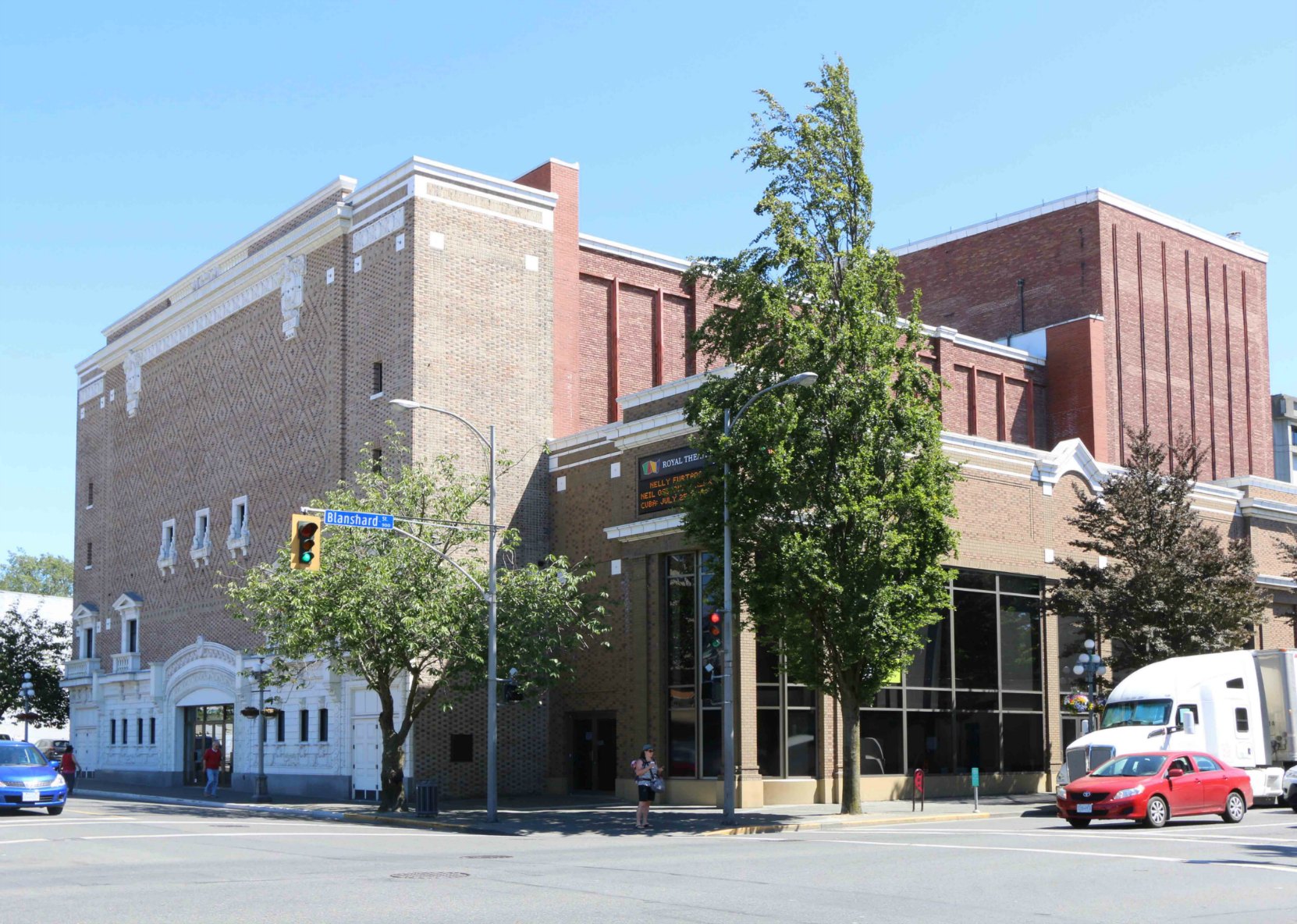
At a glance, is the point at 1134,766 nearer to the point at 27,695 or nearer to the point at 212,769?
the point at 212,769

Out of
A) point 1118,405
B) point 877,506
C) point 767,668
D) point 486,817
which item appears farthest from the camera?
point 1118,405

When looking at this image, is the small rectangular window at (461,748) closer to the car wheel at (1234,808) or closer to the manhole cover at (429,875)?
the car wheel at (1234,808)

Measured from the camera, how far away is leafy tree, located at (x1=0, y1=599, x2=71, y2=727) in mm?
65125

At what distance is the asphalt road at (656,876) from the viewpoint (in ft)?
46.7

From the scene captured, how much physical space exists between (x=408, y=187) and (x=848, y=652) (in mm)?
20681

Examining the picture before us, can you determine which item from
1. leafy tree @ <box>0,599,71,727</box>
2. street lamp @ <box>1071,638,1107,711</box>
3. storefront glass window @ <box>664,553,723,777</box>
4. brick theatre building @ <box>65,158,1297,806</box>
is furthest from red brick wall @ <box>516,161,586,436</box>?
leafy tree @ <box>0,599,71,727</box>

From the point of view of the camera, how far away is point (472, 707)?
3997cm

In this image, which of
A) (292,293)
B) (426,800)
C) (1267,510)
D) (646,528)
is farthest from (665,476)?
(1267,510)

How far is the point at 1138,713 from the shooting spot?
3238 centimetres

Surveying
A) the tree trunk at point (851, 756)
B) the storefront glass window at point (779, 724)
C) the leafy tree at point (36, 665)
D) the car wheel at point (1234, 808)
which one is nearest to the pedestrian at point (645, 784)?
the tree trunk at point (851, 756)

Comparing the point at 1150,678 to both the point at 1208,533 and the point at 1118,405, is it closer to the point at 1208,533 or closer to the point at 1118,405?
the point at 1208,533

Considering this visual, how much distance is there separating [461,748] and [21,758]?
11744 millimetres

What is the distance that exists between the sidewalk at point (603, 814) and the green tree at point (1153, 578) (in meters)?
5.27

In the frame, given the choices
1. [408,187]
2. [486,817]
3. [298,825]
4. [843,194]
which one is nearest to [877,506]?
[843,194]
